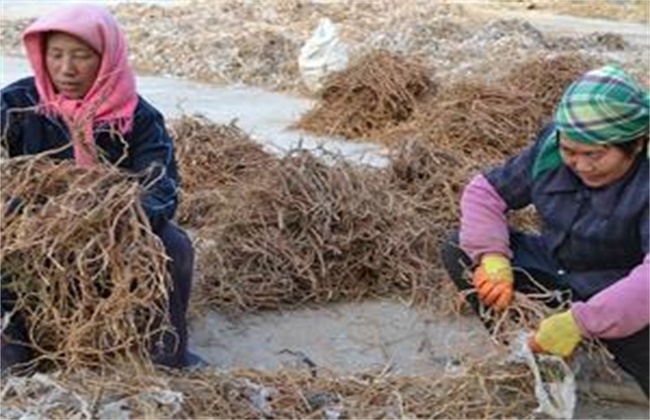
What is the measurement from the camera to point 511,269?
11.1 ft

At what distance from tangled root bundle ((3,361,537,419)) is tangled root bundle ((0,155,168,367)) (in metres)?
0.11

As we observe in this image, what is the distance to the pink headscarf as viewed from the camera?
336 cm

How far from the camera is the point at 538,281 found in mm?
3436

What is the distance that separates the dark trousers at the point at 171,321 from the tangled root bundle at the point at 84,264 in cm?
6

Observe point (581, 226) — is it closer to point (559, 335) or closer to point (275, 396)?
point (559, 335)

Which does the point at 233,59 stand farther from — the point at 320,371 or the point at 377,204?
the point at 320,371

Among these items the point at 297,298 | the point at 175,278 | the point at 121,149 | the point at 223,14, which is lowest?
the point at 223,14

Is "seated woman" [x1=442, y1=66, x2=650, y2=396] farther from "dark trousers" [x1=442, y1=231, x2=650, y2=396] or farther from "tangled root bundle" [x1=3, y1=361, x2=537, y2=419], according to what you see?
"tangled root bundle" [x1=3, y1=361, x2=537, y2=419]

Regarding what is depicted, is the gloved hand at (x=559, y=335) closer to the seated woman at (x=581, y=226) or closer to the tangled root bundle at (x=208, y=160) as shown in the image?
the seated woman at (x=581, y=226)

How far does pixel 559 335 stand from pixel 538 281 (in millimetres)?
389

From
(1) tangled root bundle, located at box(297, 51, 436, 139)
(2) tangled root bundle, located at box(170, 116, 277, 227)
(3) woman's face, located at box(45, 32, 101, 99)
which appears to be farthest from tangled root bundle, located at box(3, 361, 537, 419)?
(1) tangled root bundle, located at box(297, 51, 436, 139)

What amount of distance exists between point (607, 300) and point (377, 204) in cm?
160

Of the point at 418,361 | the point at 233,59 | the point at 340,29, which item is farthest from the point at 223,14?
the point at 418,361

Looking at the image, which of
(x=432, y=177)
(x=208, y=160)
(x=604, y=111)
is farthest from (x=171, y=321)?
(x=208, y=160)
